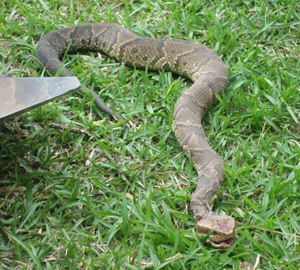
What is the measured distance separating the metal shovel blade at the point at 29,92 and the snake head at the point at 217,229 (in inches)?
65.9

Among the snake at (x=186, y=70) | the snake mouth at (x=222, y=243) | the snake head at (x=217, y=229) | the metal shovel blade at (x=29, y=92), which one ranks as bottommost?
the snake mouth at (x=222, y=243)

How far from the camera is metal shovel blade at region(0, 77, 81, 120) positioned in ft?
9.24

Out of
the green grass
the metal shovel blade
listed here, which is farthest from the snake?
the metal shovel blade

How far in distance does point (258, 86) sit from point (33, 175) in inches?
121

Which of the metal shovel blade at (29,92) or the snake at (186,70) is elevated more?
the metal shovel blade at (29,92)

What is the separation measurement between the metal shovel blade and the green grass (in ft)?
2.31

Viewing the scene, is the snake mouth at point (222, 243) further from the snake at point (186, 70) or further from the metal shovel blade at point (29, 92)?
the metal shovel blade at point (29, 92)

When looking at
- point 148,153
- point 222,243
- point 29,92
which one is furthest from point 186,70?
point 222,243

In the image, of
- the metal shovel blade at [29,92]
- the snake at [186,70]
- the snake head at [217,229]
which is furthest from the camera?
the snake at [186,70]

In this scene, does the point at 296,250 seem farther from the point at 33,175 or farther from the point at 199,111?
the point at 33,175

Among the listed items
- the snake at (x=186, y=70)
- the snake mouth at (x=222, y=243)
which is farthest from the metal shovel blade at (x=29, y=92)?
the snake mouth at (x=222, y=243)

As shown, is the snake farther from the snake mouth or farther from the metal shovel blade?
the metal shovel blade

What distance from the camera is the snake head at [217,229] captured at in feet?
9.58

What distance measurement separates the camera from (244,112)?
427cm
